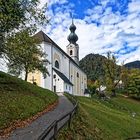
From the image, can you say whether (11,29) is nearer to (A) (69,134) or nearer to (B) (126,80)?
(A) (69,134)

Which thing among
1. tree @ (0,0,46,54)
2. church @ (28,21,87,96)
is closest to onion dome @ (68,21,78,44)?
church @ (28,21,87,96)

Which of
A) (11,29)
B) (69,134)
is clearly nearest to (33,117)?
(69,134)

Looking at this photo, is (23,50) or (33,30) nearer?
(23,50)

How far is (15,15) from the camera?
2789 cm

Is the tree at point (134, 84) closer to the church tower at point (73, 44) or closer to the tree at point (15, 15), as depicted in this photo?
the church tower at point (73, 44)

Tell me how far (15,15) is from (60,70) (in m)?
58.3

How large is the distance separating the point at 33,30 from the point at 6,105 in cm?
1020

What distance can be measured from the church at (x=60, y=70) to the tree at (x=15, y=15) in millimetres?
30984

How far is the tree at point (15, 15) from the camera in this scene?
27.1 metres

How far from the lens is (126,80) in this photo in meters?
113

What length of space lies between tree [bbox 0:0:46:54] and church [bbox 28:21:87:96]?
31.0 meters

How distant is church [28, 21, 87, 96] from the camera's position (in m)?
74.8

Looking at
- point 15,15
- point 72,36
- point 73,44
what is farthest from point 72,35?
point 15,15

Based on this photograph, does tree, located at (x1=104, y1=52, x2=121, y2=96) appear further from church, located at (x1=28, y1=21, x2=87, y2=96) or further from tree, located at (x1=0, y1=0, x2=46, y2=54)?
tree, located at (x1=0, y1=0, x2=46, y2=54)
